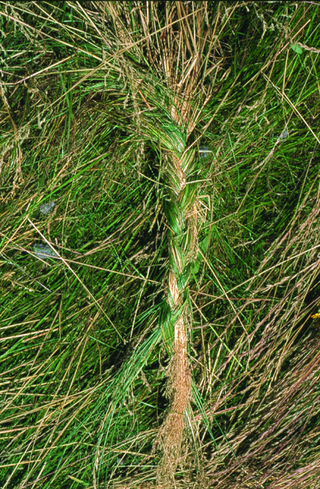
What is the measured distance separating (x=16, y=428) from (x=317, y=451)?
1.23 meters

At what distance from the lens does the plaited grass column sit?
1.55m

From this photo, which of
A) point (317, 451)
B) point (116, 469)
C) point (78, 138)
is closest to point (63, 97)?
point (78, 138)

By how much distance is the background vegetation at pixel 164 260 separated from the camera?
5.22ft

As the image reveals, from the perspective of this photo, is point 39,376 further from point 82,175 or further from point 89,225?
point 82,175

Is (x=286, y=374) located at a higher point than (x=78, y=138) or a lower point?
lower

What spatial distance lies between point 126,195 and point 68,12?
746mm

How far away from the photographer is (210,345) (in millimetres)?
1705

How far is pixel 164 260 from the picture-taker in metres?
1.65

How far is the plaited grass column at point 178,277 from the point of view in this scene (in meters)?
1.55

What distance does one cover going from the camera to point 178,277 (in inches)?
61.7

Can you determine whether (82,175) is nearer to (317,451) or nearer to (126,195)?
(126,195)

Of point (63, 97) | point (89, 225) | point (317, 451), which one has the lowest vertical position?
point (317, 451)

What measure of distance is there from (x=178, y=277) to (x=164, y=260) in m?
0.12

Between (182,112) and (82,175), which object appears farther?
(82,175)
